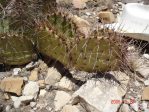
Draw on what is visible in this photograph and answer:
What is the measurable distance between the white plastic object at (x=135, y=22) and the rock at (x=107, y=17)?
0.14 metres

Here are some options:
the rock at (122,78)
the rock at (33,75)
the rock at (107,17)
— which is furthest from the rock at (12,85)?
the rock at (107,17)

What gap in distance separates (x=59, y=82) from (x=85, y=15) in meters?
1.00

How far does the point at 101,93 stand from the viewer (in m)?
2.58

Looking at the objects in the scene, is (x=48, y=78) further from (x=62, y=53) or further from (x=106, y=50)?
(x=106, y=50)

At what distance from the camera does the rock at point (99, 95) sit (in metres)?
A: 2.47

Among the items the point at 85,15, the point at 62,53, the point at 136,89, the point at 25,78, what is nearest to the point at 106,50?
the point at 62,53

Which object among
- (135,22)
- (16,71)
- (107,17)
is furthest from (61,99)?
(107,17)

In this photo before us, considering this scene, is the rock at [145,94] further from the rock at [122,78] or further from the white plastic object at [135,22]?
the white plastic object at [135,22]

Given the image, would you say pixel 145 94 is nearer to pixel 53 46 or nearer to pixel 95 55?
pixel 95 55

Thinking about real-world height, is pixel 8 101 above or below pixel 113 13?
below

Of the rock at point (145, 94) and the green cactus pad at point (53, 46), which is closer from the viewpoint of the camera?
the green cactus pad at point (53, 46)

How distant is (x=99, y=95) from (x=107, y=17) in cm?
103

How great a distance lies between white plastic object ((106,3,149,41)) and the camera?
3.00m

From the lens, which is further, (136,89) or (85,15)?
(85,15)
